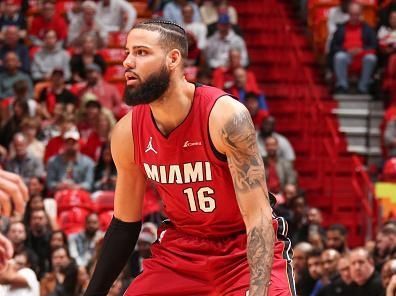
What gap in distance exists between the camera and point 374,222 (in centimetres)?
1392

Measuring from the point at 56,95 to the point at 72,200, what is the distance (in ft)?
7.74

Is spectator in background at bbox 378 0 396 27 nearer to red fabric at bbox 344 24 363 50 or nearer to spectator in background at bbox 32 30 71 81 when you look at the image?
red fabric at bbox 344 24 363 50

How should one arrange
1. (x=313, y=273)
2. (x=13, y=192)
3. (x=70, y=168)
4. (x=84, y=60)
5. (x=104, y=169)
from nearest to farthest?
→ (x=13, y=192) < (x=313, y=273) < (x=70, y=168) < (x=104, y=169) < (x=84, y=60)

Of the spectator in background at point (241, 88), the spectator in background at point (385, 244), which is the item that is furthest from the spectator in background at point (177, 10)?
the spectator in background at point (385, 244)

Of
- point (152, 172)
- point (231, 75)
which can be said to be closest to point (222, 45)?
point (231, 75)

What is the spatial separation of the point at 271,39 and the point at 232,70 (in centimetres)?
176

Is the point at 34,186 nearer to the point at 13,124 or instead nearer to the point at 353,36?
the point at 13,124

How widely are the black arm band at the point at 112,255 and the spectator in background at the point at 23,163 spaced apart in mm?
7549

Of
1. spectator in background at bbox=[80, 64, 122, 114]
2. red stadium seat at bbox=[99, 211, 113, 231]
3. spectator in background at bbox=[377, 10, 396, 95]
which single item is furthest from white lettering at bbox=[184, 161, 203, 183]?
spectator in background at bbox=[377, 10, 396, 95]

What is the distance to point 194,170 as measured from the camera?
18.4 ft

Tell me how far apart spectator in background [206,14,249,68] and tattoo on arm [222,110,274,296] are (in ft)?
35.9

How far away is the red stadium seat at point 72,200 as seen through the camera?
42.9 feet

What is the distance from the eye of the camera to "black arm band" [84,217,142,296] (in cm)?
597

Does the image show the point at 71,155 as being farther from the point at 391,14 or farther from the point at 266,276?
the point at 266,276
